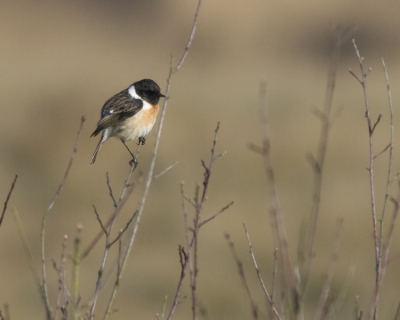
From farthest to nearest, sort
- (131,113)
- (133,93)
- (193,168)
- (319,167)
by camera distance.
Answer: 1. (193,168)
2. (133,93)
3. (131,113)
4. (319,167)

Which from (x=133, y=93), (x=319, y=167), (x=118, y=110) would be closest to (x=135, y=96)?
(x=133, y=93)

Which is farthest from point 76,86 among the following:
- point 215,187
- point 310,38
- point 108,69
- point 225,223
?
point 310,38

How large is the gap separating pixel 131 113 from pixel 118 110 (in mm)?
118

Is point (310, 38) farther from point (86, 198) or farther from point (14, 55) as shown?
point (86, 198)

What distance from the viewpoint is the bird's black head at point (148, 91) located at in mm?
6621

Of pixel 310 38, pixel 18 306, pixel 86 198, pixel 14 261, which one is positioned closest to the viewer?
pixel 18 306

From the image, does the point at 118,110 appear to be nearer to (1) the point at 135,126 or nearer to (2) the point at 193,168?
(1) the point at 135,126

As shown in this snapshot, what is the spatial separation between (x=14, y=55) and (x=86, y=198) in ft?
41.2

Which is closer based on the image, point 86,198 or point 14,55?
point 86,198

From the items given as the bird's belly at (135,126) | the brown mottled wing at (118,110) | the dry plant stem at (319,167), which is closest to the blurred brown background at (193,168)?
the bird's belly at (135,126)

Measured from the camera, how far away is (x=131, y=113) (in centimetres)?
650

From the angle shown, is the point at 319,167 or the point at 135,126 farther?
the point at 135,126

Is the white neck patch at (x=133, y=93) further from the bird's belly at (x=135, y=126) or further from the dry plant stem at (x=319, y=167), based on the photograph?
the dry plant stem at (x=319, y=167)

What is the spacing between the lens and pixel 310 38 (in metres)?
29.2
